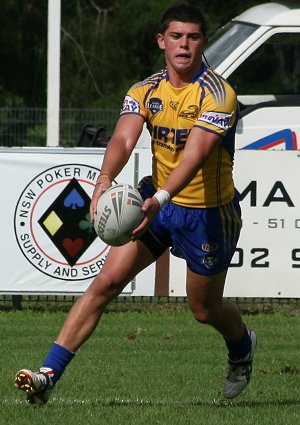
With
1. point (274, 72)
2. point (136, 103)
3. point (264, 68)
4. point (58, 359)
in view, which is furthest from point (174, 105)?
point (274, 72)

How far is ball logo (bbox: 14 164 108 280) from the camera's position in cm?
1176

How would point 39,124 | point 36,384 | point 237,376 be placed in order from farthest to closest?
point 39,124 < point 237,376 < point 36,384

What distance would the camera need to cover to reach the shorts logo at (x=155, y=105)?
A: 7344mm

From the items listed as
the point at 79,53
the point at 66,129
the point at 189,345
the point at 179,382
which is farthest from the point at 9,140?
the point at 179,382

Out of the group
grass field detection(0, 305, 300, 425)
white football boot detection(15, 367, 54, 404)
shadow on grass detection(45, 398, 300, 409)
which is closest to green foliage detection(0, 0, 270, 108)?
grass field detection(0, 305, 300, 425)

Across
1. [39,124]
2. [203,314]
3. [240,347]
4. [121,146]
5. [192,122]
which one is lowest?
[39,124]

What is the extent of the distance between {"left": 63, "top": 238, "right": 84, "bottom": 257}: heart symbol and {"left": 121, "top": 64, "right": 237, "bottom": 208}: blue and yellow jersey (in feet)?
14.3

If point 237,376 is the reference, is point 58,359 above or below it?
above

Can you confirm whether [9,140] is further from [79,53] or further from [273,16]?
[273,16]

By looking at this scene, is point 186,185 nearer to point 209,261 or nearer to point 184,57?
point 209,261

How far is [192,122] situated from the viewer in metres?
7.27

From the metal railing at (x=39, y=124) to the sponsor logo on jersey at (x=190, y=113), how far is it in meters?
16.2

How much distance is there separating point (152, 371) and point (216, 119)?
8.61 ft

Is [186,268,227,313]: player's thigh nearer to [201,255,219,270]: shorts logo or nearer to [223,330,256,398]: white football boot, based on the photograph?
[201,255,219,270]: shorts logo
